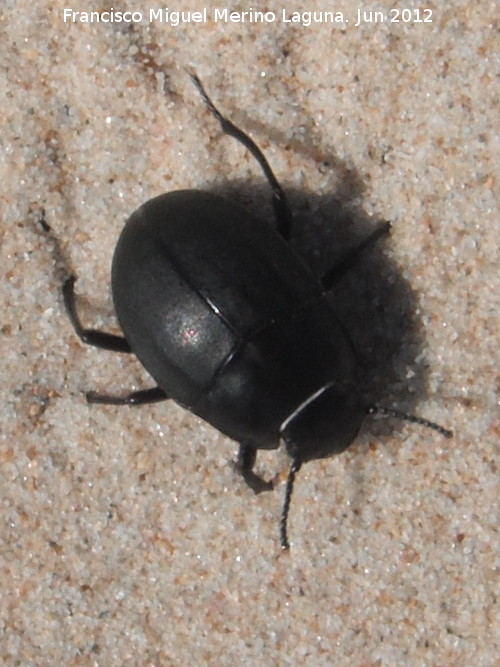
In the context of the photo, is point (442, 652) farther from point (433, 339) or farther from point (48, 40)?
point (48, 40)

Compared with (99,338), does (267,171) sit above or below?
above

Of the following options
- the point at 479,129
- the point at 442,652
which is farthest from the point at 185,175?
the point at 442,652

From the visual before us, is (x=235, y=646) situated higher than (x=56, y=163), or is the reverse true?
(x=56, y=163)

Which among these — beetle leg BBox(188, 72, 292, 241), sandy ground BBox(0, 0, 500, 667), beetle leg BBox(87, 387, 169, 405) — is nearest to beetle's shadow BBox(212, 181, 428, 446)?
sandy ground BBox(0, 0, 500, 667)

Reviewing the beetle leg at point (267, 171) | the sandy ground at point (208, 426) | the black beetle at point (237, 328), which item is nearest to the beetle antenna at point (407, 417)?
the black beetle at point (237, 328)

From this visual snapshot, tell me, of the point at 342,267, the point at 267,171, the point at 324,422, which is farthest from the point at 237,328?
the point at 267,171

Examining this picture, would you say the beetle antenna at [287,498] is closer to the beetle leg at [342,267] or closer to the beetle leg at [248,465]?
the beetle leg at [248,465]

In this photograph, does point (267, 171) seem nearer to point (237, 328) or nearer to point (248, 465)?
point (237, 328)
